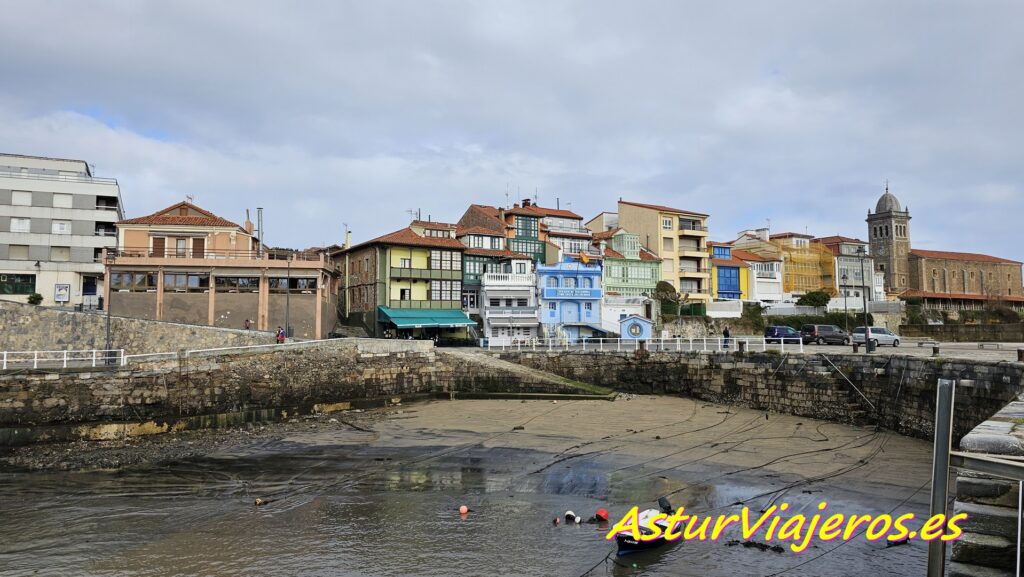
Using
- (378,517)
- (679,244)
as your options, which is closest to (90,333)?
(378,517)

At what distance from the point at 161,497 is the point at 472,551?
8.89m

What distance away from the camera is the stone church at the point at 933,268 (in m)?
98.2

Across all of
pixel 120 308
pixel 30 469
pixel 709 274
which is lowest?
pixel 30 469

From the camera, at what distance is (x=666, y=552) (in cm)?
1138

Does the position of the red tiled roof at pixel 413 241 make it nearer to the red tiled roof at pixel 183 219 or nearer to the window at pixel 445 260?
the window at pixel 445 260

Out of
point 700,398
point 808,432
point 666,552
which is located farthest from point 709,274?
point 666,552

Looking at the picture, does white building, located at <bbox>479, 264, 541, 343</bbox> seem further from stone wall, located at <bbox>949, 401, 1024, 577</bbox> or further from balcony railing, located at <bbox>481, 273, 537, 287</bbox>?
stone wall, located at <bbox>949, 401, 1024, 577</bbox>

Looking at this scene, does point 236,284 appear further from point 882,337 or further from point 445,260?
point 882,337

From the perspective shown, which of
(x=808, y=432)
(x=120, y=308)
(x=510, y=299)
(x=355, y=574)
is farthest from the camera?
(x=510, y=299)

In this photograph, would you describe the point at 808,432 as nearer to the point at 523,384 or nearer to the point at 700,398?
the point at 700,398

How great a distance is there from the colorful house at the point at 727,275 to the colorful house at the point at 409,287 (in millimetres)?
31467

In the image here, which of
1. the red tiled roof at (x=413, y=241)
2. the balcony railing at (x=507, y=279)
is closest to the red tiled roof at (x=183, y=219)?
the red tiled roof at (x=413, y=241)

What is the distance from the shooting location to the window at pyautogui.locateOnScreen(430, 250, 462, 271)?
5191 cm

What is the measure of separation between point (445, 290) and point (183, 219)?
66.9 feet
